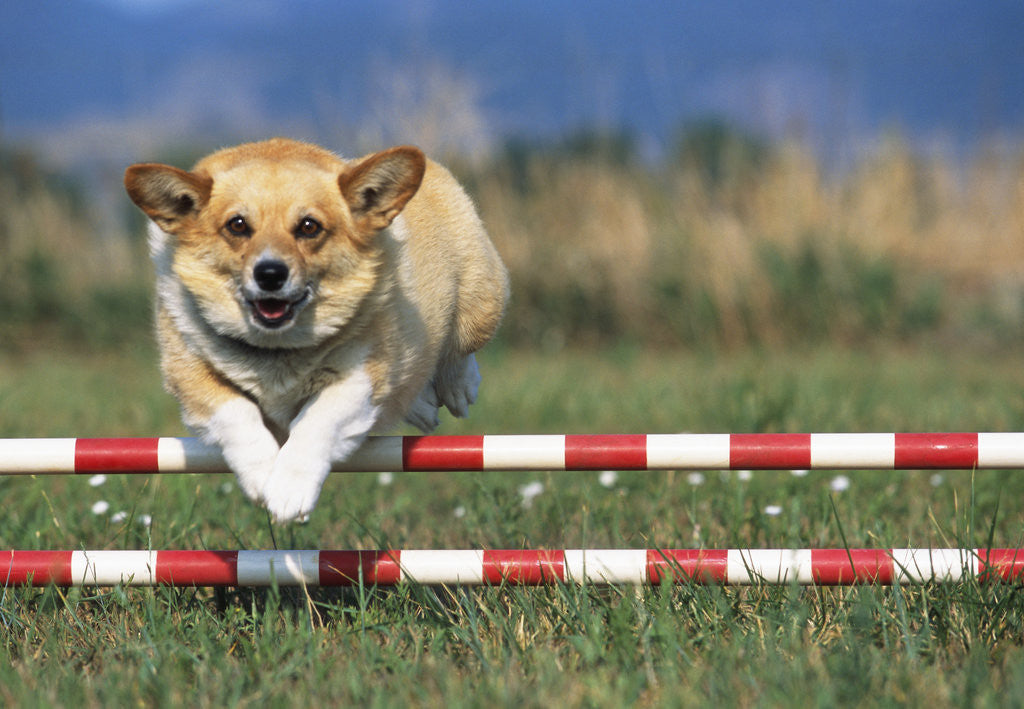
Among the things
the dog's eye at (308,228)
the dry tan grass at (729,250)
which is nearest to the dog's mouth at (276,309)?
the dog's eye at (308,228)

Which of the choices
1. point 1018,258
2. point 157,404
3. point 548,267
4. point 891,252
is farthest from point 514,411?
point 1018,258

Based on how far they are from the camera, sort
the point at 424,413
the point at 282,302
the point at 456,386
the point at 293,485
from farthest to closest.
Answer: the point at 456,386
the point at 424,413
the point at 282,302
the point at 293,485

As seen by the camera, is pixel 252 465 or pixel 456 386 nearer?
pixel 252 465

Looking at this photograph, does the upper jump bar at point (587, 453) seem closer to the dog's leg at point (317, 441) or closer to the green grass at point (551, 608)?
the dog's leg at point (317, 441)

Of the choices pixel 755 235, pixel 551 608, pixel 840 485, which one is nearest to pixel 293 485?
pixel 551 608

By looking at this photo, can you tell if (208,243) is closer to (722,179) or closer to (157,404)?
(157,404)

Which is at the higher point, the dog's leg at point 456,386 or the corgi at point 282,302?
the corgi at point 282,302

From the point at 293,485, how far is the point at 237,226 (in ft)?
2.21

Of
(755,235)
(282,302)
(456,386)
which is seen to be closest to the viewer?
(282,302)

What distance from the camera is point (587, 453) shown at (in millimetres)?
2400

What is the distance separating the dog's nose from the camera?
239cm

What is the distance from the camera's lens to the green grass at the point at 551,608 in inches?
76.0

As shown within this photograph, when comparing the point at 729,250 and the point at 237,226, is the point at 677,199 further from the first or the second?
the point at 237,226

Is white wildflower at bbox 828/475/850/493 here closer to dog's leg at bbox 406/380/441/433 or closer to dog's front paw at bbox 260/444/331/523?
dog's leg at bbox 406/380/441/433
